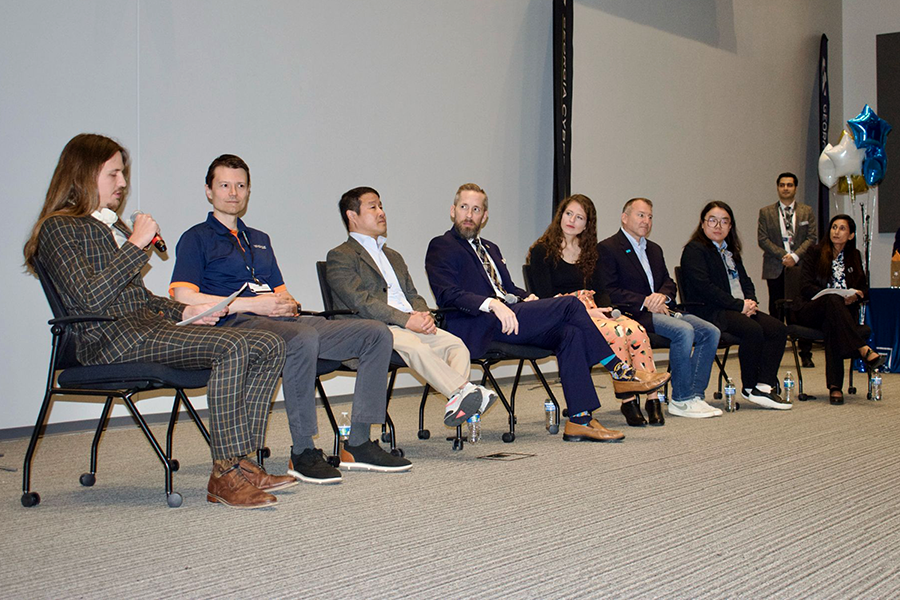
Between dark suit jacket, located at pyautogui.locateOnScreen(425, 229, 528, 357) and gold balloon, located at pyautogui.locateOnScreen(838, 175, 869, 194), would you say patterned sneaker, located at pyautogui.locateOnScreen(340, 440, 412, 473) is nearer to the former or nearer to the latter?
dark suit jacket, located at pyautogui.locateOnScreen(425, 229, 528, 357)

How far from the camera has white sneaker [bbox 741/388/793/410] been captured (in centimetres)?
487

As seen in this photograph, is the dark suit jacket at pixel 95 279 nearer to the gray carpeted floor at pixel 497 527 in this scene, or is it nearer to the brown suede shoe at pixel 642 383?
the gray carpeted floor at pixel 497 527

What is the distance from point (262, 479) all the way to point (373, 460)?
528mm

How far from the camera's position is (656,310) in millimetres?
4551

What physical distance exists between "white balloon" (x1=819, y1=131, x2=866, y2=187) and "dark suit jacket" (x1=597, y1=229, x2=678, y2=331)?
4.04 m

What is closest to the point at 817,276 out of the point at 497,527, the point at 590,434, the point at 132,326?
the point at 590,434

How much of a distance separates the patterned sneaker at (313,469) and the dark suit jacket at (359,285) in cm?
71

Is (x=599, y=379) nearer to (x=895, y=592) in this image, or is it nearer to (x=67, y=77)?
(x=67, y=77)

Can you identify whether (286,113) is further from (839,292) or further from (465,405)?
(839,292)

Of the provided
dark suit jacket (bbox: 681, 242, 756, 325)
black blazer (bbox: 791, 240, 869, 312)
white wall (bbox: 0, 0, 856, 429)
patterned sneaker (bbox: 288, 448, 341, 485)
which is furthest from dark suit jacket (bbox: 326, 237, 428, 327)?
black blazer (bbox: 791, 240, 869, 312)

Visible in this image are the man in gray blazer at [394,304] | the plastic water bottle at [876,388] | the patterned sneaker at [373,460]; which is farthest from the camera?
the plastic water bottle at [876,388]

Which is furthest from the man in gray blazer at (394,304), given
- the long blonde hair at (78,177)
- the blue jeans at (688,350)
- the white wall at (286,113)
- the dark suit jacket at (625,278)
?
the blue jeans at (688,350)

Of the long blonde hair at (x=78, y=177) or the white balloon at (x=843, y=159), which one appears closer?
the long blonde hair at (x=78, y=177)

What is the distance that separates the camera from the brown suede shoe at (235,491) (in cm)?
261
